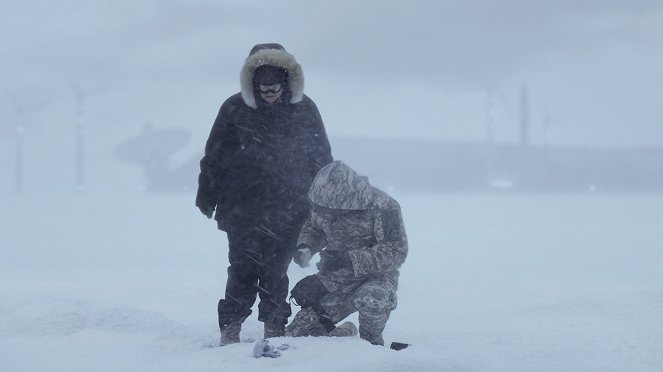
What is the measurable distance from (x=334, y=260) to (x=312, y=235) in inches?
8.0

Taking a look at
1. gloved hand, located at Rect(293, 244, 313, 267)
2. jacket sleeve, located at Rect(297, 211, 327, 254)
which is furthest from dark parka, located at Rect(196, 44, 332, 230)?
gloved hand, located at Rect(293, 244, 313, 267)

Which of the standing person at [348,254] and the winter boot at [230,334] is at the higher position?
the standing person at [348,254]

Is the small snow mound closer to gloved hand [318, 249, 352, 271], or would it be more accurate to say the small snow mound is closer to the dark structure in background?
gloved hand [318, 249, 352, 271]

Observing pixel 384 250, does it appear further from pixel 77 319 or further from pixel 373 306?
pixel 77 319

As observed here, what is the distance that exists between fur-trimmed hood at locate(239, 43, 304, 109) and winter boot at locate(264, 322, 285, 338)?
133 centimetres

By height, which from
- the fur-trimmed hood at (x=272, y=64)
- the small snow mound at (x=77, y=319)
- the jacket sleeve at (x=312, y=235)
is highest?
the fur-trimmed hood at (x=272, y=64)

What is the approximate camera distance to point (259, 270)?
4.09 m

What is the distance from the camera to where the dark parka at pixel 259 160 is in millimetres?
3994

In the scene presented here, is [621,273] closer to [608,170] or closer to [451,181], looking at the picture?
[451,181]

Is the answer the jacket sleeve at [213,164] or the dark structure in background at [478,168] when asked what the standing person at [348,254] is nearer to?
the jacket sleeve at [213,164]

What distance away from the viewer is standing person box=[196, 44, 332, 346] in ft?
13.1

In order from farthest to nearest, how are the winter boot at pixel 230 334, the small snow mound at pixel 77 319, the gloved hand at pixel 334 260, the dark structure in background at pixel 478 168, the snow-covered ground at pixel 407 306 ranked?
the dark structure in background at pixel 478 168
the small snow mound at pixel 77 319
the winter boot at pixel 230 334
the gloved hand at pixel 334 260
the snow-covered ground at pixel 407 306

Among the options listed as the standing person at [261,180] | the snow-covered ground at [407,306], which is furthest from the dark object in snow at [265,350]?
the standing person at [261,180]

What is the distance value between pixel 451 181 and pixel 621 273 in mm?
27490
